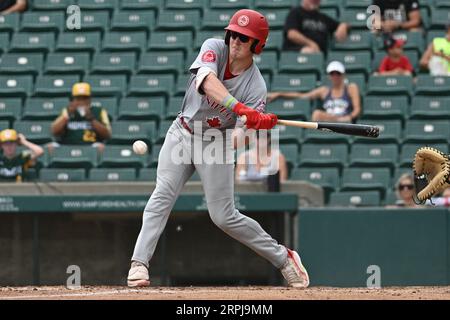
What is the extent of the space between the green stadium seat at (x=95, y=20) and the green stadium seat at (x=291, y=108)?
8.69 feet

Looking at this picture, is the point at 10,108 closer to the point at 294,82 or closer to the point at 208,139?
the point at 294,82

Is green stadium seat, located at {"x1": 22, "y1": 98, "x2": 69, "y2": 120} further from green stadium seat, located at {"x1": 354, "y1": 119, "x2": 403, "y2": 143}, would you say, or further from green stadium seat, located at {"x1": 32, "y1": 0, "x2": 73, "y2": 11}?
green stadium seat, located at {"x1": 354, "y1": 119, "x2": 403, "y2": 143}

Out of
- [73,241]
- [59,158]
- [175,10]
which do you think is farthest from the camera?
[175,10]

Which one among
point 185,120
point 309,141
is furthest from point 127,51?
point 185,120

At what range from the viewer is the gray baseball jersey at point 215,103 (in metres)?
7.02

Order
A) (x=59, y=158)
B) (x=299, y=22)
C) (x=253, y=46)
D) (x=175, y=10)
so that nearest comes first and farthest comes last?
(x=253, y=46) → (x=59, y=158) → (x=299, y=22) → (x=175, y=10)

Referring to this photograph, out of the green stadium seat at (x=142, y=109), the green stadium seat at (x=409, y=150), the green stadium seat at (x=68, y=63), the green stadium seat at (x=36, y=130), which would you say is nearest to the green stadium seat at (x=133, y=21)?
the green stadium seat at (x=68, y=63)

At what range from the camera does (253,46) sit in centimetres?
699

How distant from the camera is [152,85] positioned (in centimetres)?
1244

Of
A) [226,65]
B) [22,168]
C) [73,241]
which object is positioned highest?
[226,65]

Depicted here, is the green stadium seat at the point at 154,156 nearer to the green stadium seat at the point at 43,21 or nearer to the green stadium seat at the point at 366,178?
the green stadium seat at the point at 366,178

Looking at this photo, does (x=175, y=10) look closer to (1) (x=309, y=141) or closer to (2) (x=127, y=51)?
(2) (x=127, y=51)

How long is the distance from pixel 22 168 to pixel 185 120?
400cm

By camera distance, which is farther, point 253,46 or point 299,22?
point 299,22
